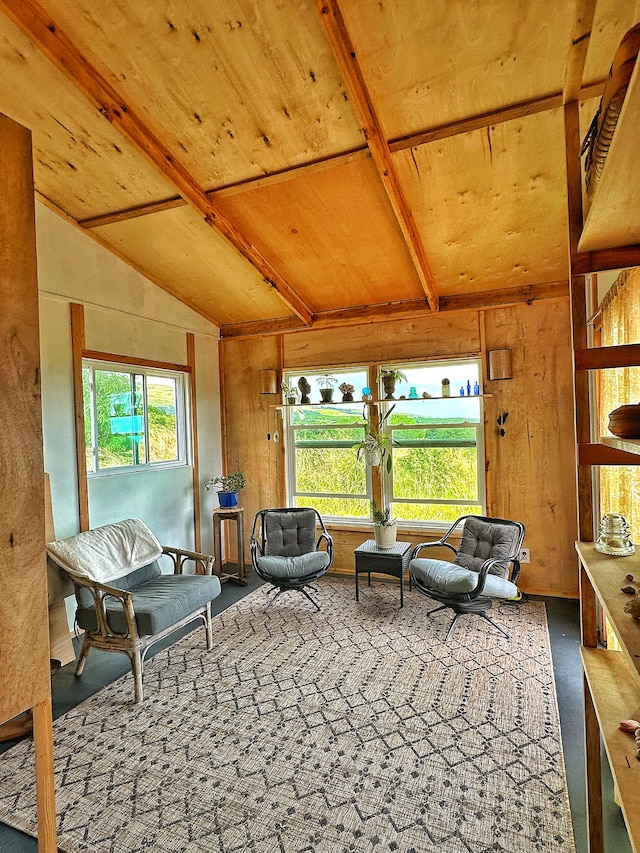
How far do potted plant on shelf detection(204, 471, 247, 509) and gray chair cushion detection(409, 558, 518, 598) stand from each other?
2.13 m

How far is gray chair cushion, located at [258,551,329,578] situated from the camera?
391 centimetres

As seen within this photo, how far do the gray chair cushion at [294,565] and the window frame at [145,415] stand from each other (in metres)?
1.52

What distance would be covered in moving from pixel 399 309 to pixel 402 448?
1.45 meters

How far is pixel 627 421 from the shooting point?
4.18 feet

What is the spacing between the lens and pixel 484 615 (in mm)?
3586

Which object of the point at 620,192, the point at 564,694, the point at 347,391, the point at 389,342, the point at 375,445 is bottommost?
the point at 564,694

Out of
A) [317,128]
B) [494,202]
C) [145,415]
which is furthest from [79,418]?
[494,202]

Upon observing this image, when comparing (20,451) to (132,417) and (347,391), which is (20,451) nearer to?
(132,417)

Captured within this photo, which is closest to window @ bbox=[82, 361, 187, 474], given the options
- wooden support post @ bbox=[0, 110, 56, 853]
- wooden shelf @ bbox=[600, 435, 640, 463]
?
wooden support post @ bbox=[0, 110, 56, 853]

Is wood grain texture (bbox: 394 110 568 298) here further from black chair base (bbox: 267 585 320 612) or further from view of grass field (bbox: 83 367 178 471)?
black chair base (bbox: 267 585 320 612)

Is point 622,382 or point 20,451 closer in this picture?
point 20,451

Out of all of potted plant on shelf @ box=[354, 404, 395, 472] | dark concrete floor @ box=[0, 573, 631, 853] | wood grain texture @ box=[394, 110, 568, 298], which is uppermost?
wood grain texture @ box=[394, 110, 568, 298]

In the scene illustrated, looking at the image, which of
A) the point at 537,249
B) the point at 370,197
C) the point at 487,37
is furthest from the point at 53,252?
the point at 537,249

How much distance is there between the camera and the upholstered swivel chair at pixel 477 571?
336cm
